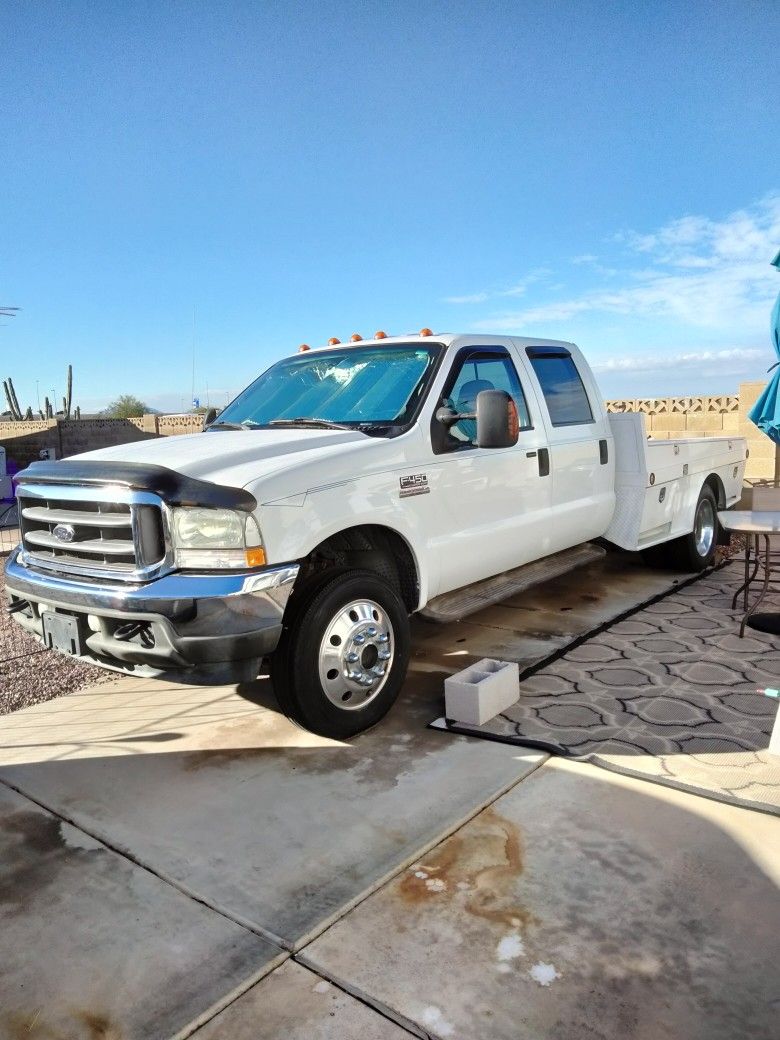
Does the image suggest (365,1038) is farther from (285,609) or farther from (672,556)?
(672,556)

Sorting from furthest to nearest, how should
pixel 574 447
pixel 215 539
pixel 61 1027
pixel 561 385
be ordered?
pixel 561 385 → pixel 574 447 → pixel 215 539 → pixel 61 1027

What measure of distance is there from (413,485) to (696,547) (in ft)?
13.4

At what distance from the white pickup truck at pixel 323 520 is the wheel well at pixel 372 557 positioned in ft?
0.04

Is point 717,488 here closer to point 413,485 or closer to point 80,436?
point 413,485

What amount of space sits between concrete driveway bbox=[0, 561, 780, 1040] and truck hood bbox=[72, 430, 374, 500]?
4.50 feet

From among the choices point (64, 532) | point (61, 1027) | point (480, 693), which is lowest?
point (61, 1027)

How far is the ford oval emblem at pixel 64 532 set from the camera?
3.77 metres

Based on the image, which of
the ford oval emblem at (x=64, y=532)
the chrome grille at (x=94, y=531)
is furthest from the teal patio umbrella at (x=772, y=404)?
the ford oval emblem at (x=64, y=532)

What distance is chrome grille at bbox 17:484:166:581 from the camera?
3412 mm

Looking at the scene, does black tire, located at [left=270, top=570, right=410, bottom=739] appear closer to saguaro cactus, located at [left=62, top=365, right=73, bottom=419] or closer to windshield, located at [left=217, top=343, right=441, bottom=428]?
windshield, located at [left=217, top=343, right=441, bottom=428]

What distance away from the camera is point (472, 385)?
4852 mm

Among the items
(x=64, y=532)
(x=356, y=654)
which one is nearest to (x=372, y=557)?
(x=356, y=654)

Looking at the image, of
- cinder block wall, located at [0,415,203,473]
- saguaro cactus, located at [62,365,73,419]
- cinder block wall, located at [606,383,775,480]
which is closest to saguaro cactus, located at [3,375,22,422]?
saguaro cactus, located at [62,365,73,419]

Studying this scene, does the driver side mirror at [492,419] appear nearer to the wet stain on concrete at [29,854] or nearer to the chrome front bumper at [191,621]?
the chrome front bumper at [191,621]
